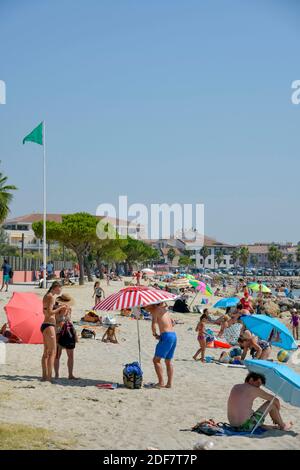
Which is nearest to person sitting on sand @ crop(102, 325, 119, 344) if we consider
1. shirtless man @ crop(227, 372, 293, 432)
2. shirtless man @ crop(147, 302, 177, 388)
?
shirtless man @ crop(147, 302, 177, 388)

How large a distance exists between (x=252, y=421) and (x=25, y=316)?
6.79 metres

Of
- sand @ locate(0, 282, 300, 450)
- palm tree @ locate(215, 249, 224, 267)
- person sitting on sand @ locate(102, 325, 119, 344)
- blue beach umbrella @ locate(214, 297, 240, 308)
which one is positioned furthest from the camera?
palm tree @ locate(215, 249, 224, 267)

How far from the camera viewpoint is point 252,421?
26.0 ft

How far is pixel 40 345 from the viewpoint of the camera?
14156mm

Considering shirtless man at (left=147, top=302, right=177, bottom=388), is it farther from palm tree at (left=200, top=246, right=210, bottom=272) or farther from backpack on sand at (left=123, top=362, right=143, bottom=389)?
palm tree at (left=200, top=246, right=210, bottom=272)

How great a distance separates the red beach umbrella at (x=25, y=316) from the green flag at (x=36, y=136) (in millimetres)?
17213

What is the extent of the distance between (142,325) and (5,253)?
5830 cm

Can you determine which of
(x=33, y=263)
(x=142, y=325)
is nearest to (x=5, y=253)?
(x=33, y=263)

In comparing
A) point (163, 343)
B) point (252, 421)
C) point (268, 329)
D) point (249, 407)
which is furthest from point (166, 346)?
point (268, 329)

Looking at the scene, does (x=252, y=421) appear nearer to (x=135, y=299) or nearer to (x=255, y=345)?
(x=135, y=299)

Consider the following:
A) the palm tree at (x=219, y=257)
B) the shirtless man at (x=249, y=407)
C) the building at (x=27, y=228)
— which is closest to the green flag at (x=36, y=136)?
the shirtless man at (x=249, y=407)

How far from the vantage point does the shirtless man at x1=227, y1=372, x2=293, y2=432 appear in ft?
26.1

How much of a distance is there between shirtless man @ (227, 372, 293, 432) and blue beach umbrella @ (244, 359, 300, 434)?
0.19 feet

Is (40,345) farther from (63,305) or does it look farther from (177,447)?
(177,447)
